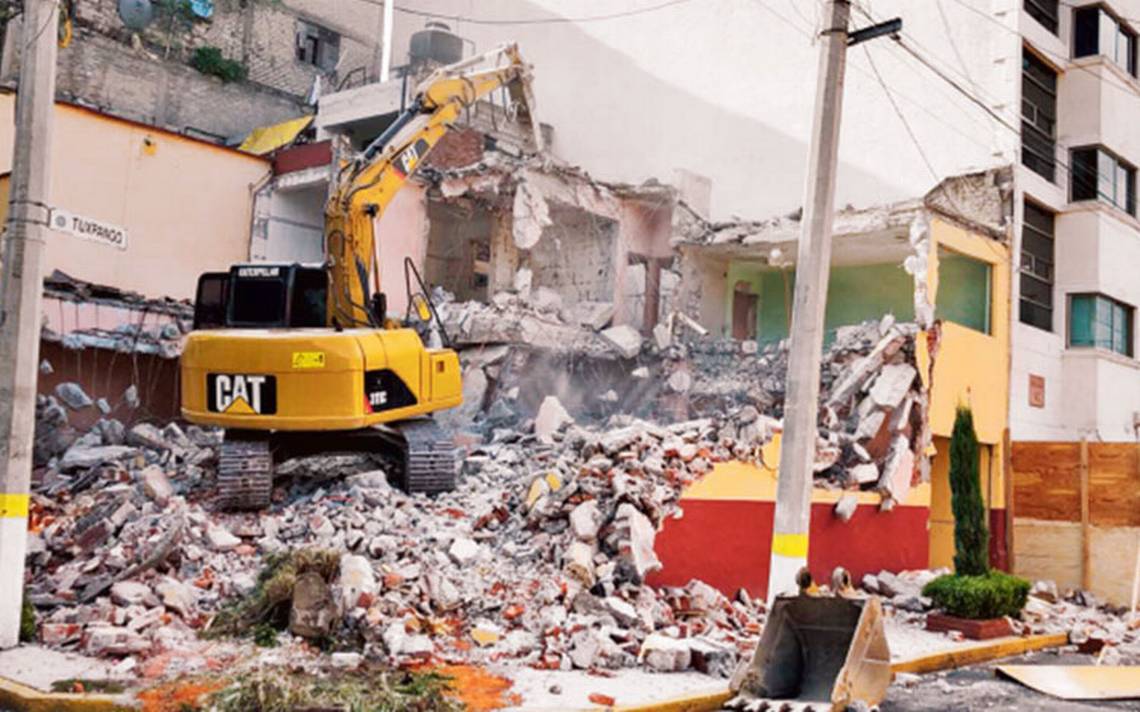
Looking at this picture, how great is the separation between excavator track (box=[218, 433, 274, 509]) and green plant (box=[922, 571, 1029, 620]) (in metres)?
8.43

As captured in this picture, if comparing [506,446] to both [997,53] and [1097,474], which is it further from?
A: [997,53]

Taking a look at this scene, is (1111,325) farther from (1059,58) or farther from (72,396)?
(72,396)

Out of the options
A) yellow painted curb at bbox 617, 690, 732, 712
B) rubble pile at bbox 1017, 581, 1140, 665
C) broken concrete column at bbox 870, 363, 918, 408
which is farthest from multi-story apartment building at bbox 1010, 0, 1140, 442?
yellow painted curb at bbox 617, 690, 732, 712

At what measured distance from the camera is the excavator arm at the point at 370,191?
1311cm

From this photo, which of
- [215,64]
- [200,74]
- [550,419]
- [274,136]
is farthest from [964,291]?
[200,74]

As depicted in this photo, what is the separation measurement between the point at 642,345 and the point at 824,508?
824cm

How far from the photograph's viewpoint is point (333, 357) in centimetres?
1148

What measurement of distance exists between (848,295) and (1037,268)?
3.72 m

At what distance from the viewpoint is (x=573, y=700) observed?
7672mm

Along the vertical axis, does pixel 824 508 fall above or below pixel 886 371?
below

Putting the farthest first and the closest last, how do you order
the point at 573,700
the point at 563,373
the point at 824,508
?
the point at 563,373, the point at 824,508, the point at 573,700

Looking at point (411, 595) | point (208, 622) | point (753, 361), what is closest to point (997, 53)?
point (753, 361)

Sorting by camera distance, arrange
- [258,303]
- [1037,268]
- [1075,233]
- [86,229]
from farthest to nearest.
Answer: [1075,233]
[1037,268]
[258,303]
[86,229]

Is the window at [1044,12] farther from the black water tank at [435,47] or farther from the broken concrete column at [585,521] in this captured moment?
the black water tank at [435,47]
